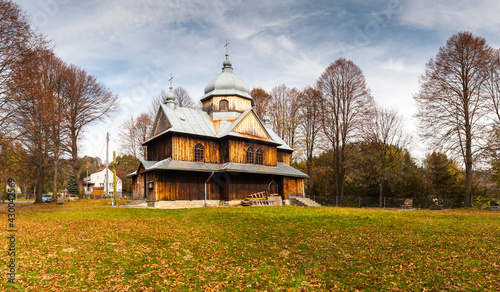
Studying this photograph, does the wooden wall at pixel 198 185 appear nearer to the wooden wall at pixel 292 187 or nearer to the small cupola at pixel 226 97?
the wooden wall at pixel 292 187

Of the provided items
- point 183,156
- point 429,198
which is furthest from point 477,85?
point 183,156

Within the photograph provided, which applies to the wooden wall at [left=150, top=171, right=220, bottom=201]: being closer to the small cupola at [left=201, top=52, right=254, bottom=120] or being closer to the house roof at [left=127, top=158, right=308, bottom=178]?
the house roof at [left=127, top=158, right=308, bottom=178]

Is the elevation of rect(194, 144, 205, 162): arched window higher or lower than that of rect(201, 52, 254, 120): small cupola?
lower

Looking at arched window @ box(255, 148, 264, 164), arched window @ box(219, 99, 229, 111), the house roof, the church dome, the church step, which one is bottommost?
the church step

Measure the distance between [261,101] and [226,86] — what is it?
16.3 meters

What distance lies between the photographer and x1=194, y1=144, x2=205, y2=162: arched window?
27373mm

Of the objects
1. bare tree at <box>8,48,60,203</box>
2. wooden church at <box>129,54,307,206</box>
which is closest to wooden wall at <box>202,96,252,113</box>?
wooden church at <box>129,54,307,206</box>

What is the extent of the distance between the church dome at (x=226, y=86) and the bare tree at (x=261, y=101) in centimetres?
1416

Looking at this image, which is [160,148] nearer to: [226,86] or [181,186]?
[181,186]

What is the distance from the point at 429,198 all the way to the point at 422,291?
31.4 m

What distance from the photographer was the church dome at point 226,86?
32594 mm

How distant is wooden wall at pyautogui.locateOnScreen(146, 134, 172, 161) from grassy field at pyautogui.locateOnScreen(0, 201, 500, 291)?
13.7 metres

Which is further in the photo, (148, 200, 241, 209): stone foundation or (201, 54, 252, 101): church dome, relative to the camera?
(201, 54, 252, 101): church dome

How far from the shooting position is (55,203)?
93.4ft
